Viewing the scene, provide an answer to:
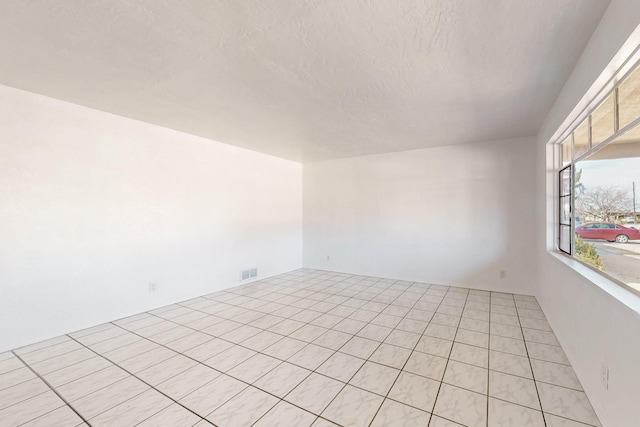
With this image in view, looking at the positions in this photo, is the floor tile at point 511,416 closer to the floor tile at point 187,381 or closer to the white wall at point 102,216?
the floor tile at point 187,381

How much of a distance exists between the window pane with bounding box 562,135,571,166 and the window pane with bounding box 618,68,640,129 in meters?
1.29

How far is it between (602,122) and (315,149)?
11.8 feet

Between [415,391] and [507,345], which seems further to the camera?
[507,345]

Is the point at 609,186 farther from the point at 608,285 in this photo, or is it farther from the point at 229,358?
the point at 229,358

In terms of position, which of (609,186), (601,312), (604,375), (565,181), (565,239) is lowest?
(604,375)

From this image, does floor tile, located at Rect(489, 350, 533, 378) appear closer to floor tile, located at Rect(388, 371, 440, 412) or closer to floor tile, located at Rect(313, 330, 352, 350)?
floor tile, located at Rect(388, 371, 440, 412)

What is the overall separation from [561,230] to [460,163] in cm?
177

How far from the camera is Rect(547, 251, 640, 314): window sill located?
4.42 feet

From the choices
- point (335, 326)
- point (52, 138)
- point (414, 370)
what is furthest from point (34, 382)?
point (414, 370)

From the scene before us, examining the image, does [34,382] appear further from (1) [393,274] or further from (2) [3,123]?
(1) [393,274]

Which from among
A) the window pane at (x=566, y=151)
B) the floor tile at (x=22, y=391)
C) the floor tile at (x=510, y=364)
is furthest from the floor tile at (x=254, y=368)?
the window pane at (x=566, y=151)

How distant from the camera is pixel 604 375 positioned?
1558 millimetres

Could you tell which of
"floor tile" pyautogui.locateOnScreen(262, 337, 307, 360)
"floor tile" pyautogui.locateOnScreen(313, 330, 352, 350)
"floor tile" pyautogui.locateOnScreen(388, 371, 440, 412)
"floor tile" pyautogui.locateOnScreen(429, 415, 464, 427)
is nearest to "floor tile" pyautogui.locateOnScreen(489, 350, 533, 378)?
"floor tile" pyautogui.locateOnScreen(388, 371, 440, 412)

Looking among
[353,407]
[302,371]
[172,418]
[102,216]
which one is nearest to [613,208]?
[353,407]
